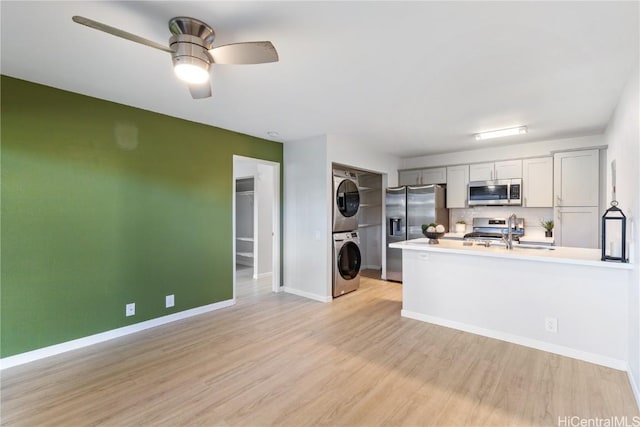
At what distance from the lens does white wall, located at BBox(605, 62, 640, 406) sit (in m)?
2.12

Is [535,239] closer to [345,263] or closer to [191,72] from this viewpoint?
[345,263]

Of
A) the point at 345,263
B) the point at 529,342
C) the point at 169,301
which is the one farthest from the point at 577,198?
the point at 169,301

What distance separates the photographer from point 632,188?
2291 millimetres

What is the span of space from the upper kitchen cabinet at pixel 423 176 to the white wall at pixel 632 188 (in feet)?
9.73

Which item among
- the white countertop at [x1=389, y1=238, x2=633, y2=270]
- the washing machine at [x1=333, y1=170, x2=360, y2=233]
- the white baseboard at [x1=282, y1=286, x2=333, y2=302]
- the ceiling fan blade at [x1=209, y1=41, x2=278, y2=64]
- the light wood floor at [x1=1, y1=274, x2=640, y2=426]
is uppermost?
the ceiling fan blade at [x1=209, y1=41, x2=278, y2=64]

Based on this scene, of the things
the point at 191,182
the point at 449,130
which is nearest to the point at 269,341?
the point at 191,182

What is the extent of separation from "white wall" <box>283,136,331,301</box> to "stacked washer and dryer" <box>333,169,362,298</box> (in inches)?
8.2

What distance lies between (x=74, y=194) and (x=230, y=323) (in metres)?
2.12

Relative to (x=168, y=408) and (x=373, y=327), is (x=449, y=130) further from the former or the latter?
(x=168, y=408)

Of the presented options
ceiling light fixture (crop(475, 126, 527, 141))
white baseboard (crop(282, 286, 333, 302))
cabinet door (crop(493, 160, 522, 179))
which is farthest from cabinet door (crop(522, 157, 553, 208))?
white baseboard (crop(282, 286, 333, 302))

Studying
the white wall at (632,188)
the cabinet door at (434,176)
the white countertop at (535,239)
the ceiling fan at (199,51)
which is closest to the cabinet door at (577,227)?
the white countertop at (535,239)

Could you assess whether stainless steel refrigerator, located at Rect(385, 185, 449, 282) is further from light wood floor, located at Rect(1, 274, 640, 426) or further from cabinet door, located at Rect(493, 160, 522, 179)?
light wood floor, located at Rect(1, 274, 640, 426)

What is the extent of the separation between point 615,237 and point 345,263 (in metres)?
3.17

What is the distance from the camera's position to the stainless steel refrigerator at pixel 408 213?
529 centimetres
